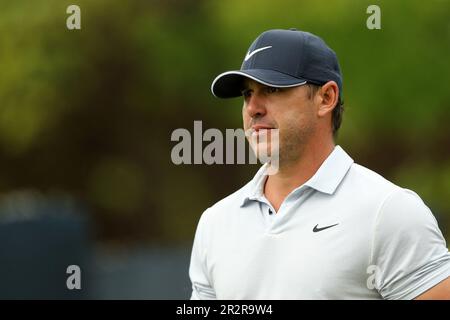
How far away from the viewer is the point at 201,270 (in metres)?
3.87

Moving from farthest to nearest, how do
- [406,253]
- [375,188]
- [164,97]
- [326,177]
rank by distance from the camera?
[164,97]
[326,177]
[375,188]
[406,253]

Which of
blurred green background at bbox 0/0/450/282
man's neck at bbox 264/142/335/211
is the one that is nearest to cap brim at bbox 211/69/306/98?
man's neck at bbox 264/142/335/211

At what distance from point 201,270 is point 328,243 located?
612 mm

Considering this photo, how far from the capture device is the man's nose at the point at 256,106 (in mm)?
3754

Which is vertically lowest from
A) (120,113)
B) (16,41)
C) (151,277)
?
(151,277)

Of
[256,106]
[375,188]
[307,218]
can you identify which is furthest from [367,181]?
[256,106]

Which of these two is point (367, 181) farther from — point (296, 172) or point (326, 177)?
point (296, 172)

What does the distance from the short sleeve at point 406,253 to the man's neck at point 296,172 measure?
1.47 ft

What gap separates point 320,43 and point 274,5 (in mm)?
12835

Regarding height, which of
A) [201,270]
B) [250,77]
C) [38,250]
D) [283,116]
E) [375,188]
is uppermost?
[250,77]

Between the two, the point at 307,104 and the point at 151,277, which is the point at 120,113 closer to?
the point at 151,277

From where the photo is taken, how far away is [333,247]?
345 cm

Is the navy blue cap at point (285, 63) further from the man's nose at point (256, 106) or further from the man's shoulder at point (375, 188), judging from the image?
the man's shoulder at point (375, 188)
